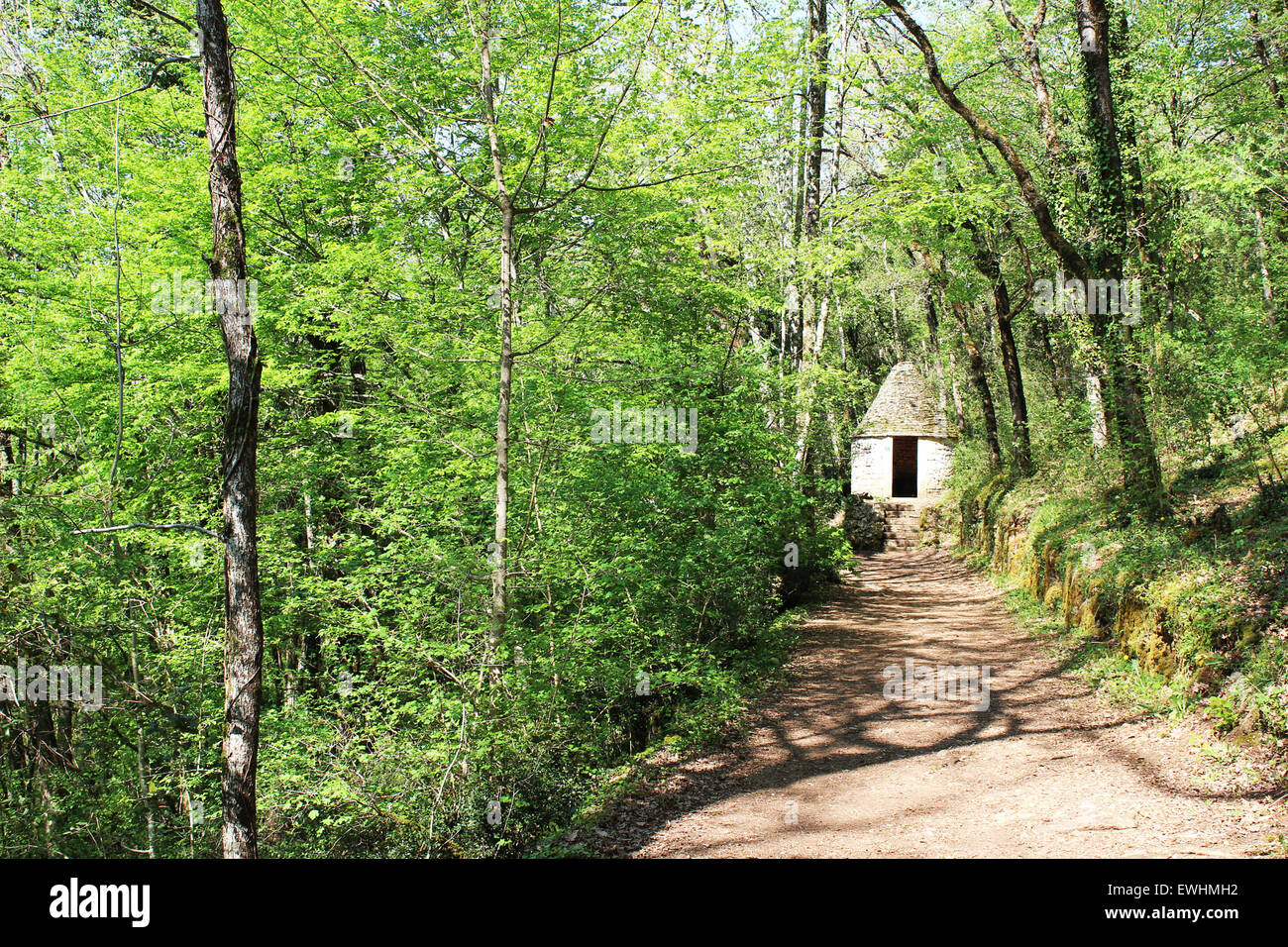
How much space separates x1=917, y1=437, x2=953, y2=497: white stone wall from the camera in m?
27.4

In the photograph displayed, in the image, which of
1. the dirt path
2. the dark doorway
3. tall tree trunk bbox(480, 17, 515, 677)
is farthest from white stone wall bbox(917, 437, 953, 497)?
tall tree trunk bbox(480, 17, 515, 677)

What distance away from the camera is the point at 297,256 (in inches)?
484

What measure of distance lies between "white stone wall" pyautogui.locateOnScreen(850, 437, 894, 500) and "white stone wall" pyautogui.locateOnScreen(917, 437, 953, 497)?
3.33 ft

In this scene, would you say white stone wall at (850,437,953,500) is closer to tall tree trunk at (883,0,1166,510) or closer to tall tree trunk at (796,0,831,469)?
tall tree trunk at (796,0,831,469)

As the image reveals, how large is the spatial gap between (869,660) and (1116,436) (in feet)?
14.7

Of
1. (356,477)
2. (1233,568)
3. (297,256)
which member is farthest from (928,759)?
(297,256)

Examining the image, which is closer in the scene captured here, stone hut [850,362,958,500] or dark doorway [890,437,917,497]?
stone hut [850,362,958,500]

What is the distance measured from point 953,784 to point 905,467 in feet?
78.2

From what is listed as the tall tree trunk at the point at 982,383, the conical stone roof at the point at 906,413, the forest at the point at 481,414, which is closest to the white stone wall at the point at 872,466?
the conical stone roof at the point at 906,413

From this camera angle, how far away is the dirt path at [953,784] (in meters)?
5.28

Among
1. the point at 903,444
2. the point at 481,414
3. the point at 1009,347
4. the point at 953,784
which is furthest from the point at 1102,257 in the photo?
the point at 903,444

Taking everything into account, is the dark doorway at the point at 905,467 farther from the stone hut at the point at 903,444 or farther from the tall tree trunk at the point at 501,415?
the tall tree trunk at the point at 501,415

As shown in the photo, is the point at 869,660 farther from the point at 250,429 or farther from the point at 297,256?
the point at 297,256

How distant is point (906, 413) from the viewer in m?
28.1
